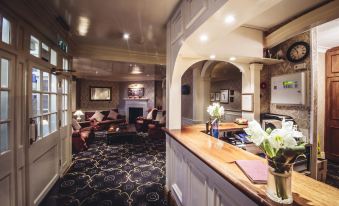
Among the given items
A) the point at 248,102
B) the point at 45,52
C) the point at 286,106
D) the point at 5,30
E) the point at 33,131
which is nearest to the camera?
the point at 5,30

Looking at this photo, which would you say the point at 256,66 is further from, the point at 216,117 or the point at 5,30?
the point at 5,30

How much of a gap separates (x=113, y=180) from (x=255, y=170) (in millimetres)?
2640

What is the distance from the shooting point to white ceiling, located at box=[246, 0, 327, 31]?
6.92ft

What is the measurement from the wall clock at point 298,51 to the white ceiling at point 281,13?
51 centimetres

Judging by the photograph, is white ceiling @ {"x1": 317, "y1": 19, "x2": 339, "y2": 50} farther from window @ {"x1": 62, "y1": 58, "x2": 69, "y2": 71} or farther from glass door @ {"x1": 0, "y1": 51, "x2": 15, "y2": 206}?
window @ {"x1": 62, "y1": 58, "x2": 69, "y2": 71}

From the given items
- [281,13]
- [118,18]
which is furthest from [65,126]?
[281,13]

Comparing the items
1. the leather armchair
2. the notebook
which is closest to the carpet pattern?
the leather armchair

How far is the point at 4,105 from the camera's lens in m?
1.64

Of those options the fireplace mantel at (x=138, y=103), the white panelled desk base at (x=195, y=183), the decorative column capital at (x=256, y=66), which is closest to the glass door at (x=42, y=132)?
the white panelled desk base at (x=195, y=183)

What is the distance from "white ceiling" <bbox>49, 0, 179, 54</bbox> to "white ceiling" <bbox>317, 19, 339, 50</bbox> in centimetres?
259

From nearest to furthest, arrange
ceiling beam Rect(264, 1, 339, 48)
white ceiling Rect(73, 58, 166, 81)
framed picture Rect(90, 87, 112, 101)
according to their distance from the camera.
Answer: ceiling beam Rect(264, 1, 339, 48)
white ceiling Rect(73, 58, 166, 81)
framed picture Rect(90, 87, 112, 101)

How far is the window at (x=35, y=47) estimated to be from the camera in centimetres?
211


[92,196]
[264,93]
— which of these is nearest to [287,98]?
[264,93]

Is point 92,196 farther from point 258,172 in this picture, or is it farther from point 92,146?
point 92,146
